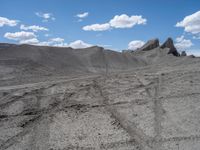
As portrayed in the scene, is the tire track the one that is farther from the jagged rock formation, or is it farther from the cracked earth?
the jagged rock formation

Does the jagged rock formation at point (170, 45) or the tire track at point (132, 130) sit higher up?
the jagged rock formation at point (170, 45)

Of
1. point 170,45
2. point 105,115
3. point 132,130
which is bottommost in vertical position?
point 132,130

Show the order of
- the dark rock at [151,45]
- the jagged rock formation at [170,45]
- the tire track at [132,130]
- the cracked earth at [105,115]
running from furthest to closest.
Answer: the dark rock at [151,45] < the jagged rock formation at [170,45] < the cracked earth at [105,115] < the tire track at [132,130]

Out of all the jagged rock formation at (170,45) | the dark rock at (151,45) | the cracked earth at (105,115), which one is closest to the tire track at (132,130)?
the cracked earth at (105,115)

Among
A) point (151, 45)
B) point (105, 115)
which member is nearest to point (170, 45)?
point (151, 45)

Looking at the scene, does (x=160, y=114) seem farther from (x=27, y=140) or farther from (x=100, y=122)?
(x=27, y=140)

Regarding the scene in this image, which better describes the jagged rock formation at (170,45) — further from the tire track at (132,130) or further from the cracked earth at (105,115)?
the tire track at (132,130)

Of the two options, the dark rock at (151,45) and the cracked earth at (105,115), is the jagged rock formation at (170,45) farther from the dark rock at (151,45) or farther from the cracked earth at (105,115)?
the cracked earth at (105,115)

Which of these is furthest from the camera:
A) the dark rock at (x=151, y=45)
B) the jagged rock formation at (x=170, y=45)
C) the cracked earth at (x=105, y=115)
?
the dark rock at (x=151, y=45)

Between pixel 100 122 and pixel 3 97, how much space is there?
5.99 m

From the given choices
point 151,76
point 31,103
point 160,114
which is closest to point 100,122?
point 160,114

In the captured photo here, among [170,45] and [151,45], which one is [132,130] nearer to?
[170,45]

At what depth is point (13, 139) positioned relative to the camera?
8.52 metres

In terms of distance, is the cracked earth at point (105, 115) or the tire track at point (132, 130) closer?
the tire track at point (132, 130)
